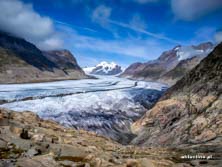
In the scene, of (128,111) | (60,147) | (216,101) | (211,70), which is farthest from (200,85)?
(60,147)

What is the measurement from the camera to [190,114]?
51875 millimetres

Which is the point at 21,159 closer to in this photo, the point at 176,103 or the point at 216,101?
the point at 216,101

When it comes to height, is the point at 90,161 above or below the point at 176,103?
below

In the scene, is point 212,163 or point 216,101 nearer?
point 212,163

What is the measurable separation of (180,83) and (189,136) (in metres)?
27.6

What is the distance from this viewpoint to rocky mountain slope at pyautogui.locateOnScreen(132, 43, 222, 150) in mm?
43219

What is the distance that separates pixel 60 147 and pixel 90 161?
355cm

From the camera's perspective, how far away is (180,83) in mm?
69062

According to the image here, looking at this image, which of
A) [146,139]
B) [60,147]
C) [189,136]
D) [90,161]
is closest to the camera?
[90,161]

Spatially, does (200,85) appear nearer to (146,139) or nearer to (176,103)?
(176,103)

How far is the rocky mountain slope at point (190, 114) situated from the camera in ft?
142

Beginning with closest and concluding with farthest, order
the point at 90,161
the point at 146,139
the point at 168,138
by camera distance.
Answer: the point at 90,161 → the point at 168,138 → the point at 146,139

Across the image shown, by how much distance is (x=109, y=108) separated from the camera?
293 feet

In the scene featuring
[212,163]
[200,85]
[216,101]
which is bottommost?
[212,163]
